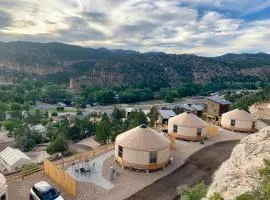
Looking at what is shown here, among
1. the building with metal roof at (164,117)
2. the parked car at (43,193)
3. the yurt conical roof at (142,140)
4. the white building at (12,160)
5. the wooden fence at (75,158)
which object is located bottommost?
the white building at (12,160)

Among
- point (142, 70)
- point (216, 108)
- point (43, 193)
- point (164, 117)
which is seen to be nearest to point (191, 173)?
point (43, 193)

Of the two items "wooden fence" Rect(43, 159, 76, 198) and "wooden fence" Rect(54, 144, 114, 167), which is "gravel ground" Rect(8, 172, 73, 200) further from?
"wooden fence" Rect(54, 144, 114, 167)

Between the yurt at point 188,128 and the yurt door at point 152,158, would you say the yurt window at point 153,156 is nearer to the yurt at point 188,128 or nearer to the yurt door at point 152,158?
the yurt door at point 152,158

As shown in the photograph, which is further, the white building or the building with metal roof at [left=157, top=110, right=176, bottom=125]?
the building with metal roof at [left=157, top=110, right=176, bottom=125]

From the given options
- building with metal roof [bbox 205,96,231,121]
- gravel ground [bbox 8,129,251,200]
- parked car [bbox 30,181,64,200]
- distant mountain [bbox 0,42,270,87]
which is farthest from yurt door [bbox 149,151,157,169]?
distant mountain [bbox 0,42,270,87]

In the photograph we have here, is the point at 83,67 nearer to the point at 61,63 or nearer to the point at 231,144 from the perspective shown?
the point at 61,63

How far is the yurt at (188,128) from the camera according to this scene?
2927 centimetres

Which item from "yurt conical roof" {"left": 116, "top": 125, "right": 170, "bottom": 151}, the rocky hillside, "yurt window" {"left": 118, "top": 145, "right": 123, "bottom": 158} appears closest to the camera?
the rocky hillside

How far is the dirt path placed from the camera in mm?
17875

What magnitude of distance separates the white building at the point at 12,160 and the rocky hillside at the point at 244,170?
27039 millimetres

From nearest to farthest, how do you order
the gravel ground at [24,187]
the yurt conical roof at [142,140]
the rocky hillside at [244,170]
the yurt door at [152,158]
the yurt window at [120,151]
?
1. the rocky hillside at [244,170]
2. the gravel ground at [24,187]
3. the yurt door at [152,158]
4. the yurt conical roof at [142,140]
5. the yurt window at [120,151]

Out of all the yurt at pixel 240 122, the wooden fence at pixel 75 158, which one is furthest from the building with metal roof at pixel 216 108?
the wooden fence at pixel 75 158

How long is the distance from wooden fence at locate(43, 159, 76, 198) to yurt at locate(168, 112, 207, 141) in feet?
46.2

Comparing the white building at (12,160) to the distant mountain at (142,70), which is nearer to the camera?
the white building at (12,160)
